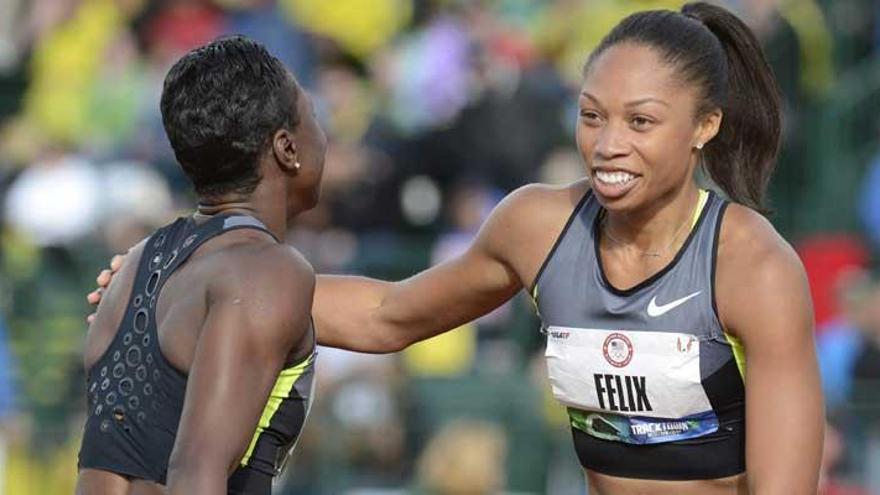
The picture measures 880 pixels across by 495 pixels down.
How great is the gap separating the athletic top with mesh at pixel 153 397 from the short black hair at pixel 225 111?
0.10 m

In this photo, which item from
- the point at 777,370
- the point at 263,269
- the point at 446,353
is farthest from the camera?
the point at 446,353

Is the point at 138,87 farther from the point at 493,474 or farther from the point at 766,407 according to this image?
the point at 766,407

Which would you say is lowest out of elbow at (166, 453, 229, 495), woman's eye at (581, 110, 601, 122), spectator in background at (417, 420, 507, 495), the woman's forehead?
spectator in background at (417, 420, 507, 495)

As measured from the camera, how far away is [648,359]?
4051 mm

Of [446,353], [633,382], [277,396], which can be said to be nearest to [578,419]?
[633,382]

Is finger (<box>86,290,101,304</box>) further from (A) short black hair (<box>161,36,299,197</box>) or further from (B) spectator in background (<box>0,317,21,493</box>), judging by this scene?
(B) spectator in background (<box>0,317,21,493</box>)

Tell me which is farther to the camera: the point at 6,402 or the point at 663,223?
the point at 6,402

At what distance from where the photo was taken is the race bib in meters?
4.03

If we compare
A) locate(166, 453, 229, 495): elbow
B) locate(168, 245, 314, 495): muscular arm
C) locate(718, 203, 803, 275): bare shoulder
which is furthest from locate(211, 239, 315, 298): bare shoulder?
locate(718, 203, 803, 275): bare shoulder

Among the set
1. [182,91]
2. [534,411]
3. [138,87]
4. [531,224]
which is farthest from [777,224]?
[182,91]

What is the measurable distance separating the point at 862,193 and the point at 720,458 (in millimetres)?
6320

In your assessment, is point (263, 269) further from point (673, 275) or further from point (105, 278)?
point (673, 275)

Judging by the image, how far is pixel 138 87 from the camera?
36.5 ft

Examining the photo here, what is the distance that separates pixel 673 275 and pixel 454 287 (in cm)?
65
